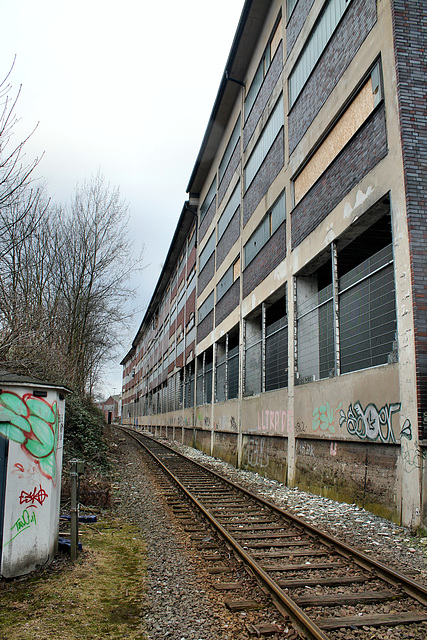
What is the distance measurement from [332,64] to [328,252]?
4207mm

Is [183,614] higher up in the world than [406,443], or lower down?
lower down

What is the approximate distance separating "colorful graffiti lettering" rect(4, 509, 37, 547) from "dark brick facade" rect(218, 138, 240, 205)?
1787 centimetres

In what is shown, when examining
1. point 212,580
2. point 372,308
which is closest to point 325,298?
point 372,308

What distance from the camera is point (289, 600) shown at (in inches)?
162

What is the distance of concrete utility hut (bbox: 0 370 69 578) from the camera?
486 cm

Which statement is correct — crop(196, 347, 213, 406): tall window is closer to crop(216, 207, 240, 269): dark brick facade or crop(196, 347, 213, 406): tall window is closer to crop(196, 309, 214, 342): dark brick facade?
crop(196, 309, 214, 342): dark brick facade

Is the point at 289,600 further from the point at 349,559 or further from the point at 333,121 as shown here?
the point at 333,121

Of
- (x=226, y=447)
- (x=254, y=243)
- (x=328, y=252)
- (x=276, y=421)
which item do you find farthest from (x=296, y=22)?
(x=226, y=447)

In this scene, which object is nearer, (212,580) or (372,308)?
(212,580)

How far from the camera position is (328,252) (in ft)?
35.6

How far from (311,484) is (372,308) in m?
4.30

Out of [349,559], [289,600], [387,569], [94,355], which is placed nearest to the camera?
[289,600]

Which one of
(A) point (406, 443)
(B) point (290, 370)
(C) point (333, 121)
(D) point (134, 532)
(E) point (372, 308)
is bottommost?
(D) point (134, 532)

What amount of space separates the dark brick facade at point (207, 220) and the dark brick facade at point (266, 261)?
367 inches
